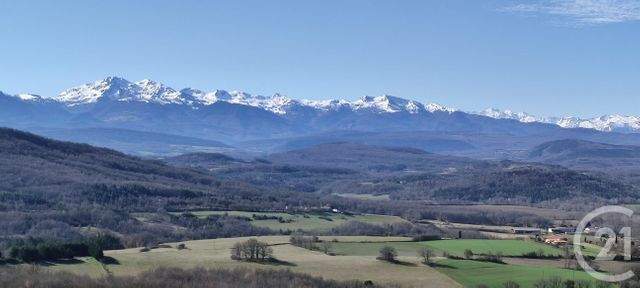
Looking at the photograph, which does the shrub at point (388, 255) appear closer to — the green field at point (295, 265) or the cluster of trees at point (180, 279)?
the green field at point (295, 265)

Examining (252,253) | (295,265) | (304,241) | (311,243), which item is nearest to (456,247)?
(311,243)

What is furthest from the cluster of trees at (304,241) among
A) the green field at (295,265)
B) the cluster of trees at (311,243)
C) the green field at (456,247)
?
the green field at (295,265)

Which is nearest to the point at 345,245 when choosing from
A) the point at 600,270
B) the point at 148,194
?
the point at 600,270

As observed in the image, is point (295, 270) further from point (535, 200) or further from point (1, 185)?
point (535, 200)

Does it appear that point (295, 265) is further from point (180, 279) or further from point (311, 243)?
point (311, 243)

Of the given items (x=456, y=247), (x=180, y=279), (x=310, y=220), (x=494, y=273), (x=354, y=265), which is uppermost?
(x=310, y=220)

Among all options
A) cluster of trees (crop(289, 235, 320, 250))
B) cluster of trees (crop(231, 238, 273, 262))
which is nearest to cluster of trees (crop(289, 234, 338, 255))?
cluster of trees (crop(289, 235, 320, 250))
